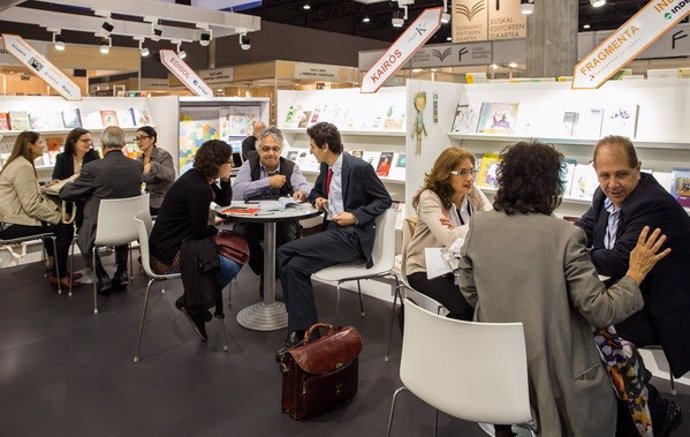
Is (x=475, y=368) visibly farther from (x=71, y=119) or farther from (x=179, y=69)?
(x=179, y=69)

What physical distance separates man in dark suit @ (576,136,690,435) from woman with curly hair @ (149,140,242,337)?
218cm

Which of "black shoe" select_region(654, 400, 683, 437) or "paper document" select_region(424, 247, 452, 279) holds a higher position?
"paper document" select_region(424, 247, 452, 279)

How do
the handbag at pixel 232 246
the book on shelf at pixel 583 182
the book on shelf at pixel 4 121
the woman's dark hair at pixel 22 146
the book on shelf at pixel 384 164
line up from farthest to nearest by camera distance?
the book on shelf at pixel 4 121, the book on shelf at pixel 384 164, the woman's dark hair at pixel 22 146, the book on shelf at pixel 583 182, the handbag at pixel 232 246

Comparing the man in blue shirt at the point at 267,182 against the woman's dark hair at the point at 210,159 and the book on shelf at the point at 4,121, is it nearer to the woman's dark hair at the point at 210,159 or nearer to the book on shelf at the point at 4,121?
the woman's dark hair at the point at 210,159

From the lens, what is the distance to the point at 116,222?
174 inches

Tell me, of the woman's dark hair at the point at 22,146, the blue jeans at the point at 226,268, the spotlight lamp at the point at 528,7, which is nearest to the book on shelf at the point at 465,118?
the spotlight lamp at the point at 528,7

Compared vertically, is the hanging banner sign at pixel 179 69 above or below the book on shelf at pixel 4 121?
above

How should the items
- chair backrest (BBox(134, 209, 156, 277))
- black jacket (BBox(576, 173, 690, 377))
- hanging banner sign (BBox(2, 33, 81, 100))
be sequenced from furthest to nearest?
hanging banner sign (BBox(2, 33, 81, 100))
chair backrest (BBox(134, 209, 156, 277))
black jacket (BBox(576, 173, 690, 377))

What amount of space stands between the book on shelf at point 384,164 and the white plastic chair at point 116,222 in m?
1.93

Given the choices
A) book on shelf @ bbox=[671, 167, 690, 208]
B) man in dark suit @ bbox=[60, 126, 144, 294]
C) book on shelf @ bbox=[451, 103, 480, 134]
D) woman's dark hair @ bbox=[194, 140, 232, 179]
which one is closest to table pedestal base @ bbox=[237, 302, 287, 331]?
woman's dark hair @ bbox=[194, 140, 232, 179]

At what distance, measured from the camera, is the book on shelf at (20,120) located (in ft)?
18.8

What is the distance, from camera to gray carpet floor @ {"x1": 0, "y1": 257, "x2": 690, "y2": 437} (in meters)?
2.82

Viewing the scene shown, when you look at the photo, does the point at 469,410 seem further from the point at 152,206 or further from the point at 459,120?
the point at 152,206

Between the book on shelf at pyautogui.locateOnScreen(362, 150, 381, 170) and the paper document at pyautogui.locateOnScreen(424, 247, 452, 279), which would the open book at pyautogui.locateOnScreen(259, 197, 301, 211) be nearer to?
the book on shelf at pyautogui.locateOnScreen(362, 150, 381, 170)
